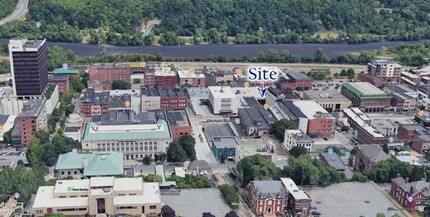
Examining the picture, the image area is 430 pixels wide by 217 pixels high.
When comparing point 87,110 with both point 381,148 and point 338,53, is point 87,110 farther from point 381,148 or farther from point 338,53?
point 338,53

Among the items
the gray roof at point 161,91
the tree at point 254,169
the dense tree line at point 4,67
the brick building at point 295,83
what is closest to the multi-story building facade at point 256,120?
the gray roof at point 161,91

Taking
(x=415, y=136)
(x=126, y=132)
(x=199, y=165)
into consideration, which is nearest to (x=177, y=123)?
(x=126, y=132)

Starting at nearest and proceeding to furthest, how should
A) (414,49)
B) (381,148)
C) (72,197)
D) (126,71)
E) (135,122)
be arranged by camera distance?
(72,197)
(381,148)
(135,122)
(126,71)
(414,49)

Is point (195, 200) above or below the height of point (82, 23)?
below

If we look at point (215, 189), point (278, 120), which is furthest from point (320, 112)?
point (215, 189)

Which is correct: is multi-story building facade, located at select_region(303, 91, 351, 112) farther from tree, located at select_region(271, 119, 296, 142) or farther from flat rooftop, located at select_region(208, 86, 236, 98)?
tree, located at select_region(271, 119, 296, 142)

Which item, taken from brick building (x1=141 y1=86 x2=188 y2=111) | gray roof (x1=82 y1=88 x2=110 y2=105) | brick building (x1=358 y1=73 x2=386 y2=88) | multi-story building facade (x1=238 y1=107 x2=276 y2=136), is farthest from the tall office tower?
brick building (x1=358 y1=73 x2=386 y2=88)
